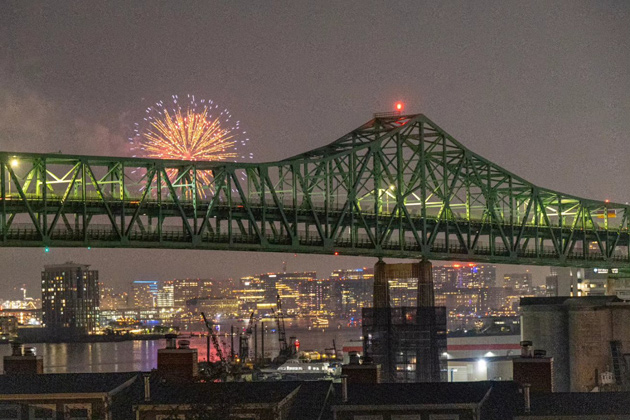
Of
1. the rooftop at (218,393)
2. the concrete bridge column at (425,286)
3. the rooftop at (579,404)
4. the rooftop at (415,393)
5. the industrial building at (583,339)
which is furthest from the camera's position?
the concrete bridge column at (425,286)

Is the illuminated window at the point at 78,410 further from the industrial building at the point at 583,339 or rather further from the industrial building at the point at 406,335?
the industrial building at the point at 406,335

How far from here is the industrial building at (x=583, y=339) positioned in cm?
8644

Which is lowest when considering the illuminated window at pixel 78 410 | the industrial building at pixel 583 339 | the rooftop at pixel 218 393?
the industrial building at pixel 583 339

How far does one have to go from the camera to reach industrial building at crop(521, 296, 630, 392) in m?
86.4

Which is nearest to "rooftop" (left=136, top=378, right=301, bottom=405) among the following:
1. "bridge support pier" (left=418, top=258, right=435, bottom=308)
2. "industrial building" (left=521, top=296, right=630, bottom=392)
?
"industrial building" (left=521, top=296, right=630, bottom=392)

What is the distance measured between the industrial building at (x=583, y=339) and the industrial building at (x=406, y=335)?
6.94 meters

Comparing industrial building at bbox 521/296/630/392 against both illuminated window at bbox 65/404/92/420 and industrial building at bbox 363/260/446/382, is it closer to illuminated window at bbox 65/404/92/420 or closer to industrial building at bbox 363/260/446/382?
industrial building at bbox 363/260/446/382

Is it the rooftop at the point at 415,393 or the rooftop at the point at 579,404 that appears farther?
the rooftop at the point at 415,393

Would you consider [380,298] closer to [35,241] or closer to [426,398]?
[35,241]

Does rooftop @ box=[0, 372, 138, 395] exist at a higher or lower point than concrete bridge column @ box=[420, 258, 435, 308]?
lower

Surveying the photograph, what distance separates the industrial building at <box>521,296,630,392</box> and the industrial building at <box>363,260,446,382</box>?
273 inches

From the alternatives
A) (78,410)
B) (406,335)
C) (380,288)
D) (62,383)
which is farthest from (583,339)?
(78,410)

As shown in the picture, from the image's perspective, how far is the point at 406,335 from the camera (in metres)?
97.1

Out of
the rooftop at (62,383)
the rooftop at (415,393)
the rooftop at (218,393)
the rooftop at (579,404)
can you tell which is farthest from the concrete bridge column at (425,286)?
the rooftop at (218,393)
